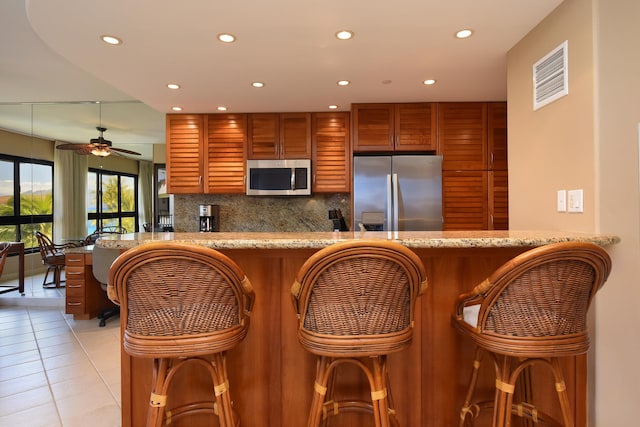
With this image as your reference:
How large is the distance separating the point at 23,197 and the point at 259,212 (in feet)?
11.4

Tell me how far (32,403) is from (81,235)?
344 cm

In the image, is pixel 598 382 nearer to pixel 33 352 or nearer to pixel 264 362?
pixel 264 362

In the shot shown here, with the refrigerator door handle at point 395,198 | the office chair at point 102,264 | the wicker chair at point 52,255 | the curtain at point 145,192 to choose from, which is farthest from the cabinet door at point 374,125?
the wicker chair at point 52,255

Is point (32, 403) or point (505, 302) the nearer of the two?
point (505, 302)

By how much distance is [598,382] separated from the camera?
61.8 inches

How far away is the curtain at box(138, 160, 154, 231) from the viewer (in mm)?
5059

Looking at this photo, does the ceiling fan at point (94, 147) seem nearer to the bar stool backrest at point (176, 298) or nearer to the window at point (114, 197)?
the window at point (114, 197)

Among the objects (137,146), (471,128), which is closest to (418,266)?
(471,128)

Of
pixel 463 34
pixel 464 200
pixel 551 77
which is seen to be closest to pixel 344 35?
pixel 463 34

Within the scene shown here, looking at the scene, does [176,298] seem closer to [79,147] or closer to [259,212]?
[259,212]

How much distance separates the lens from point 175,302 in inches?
44.1

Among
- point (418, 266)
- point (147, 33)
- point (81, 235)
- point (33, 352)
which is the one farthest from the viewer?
point (81, 235)

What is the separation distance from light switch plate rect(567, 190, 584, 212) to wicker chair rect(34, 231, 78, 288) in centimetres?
536

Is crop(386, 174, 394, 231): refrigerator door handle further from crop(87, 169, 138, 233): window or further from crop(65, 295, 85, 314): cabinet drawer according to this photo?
crop(87, 169, 138, 233): window
